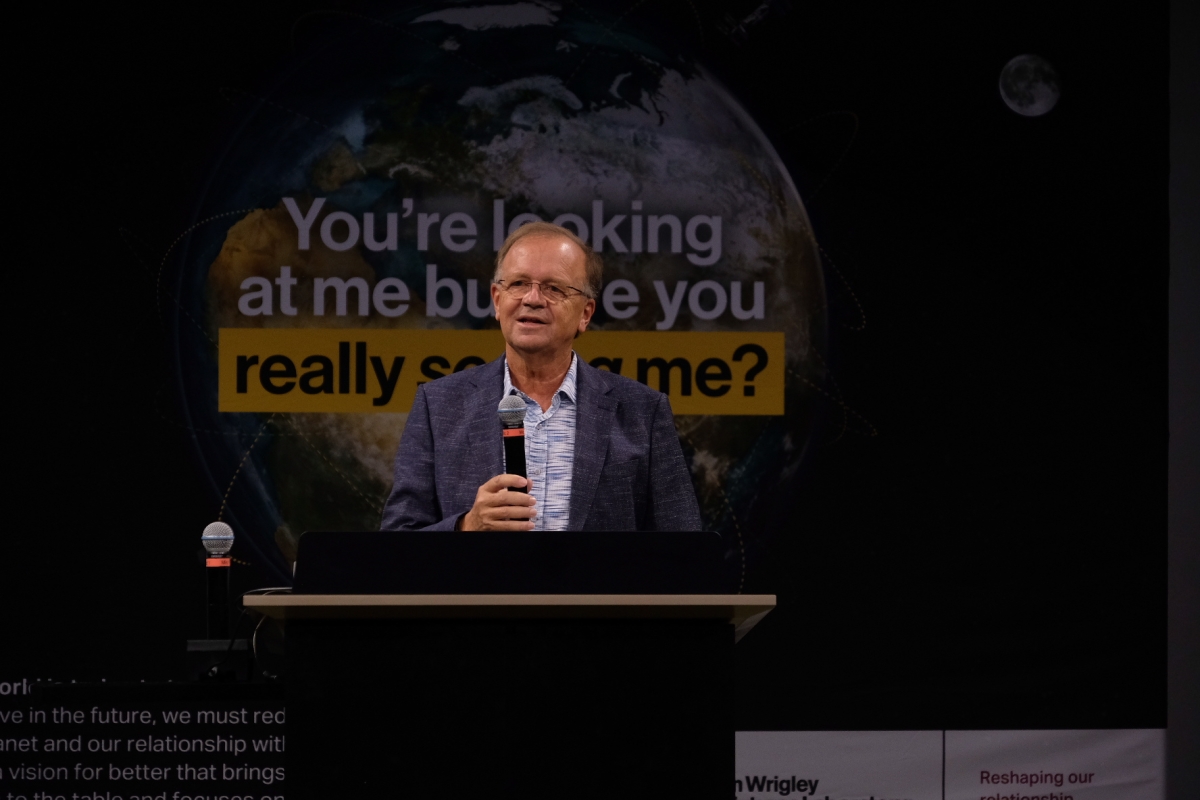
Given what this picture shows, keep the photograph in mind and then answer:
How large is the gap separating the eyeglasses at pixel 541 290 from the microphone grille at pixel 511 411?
62 cm

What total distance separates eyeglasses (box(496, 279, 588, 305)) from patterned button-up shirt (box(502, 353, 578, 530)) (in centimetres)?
15

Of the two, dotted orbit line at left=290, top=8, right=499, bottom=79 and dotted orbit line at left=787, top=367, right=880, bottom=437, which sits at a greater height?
dotted orbit line at left=290, top=8, right=499, bottom=79

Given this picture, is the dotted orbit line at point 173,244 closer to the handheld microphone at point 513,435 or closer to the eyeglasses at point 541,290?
the eyeglasses at point 541,290

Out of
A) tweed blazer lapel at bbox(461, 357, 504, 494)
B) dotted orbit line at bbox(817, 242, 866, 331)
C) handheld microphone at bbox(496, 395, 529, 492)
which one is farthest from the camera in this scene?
dotted orbit line at bbox(817, 242, 866, 331)

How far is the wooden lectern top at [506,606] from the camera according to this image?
152 centimetres

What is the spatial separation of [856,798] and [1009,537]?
3.29ft

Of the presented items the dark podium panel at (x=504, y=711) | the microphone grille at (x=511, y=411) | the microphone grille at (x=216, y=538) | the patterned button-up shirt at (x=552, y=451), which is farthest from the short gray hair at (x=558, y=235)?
the dark podium panel at (x=504, y=711)

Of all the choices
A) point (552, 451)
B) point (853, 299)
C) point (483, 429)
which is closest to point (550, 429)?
point (552, 451)

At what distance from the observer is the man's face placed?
231 cm

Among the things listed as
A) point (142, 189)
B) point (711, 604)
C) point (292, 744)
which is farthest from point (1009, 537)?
point (142, 189)

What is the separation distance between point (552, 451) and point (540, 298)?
0.31 metres

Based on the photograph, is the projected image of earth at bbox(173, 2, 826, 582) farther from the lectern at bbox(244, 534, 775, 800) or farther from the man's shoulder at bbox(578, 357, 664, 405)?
the lectern at bbox(244, 534, 775, 800)

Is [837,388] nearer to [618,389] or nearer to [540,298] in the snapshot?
[618,389]

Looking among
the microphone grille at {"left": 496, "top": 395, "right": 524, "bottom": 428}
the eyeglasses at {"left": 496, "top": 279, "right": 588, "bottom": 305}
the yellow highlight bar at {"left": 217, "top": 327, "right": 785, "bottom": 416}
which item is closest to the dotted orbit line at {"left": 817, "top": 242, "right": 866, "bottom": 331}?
the yellow highlight bar at {"left": 217, "top": 327, "right": 785, "bottom": 416}
